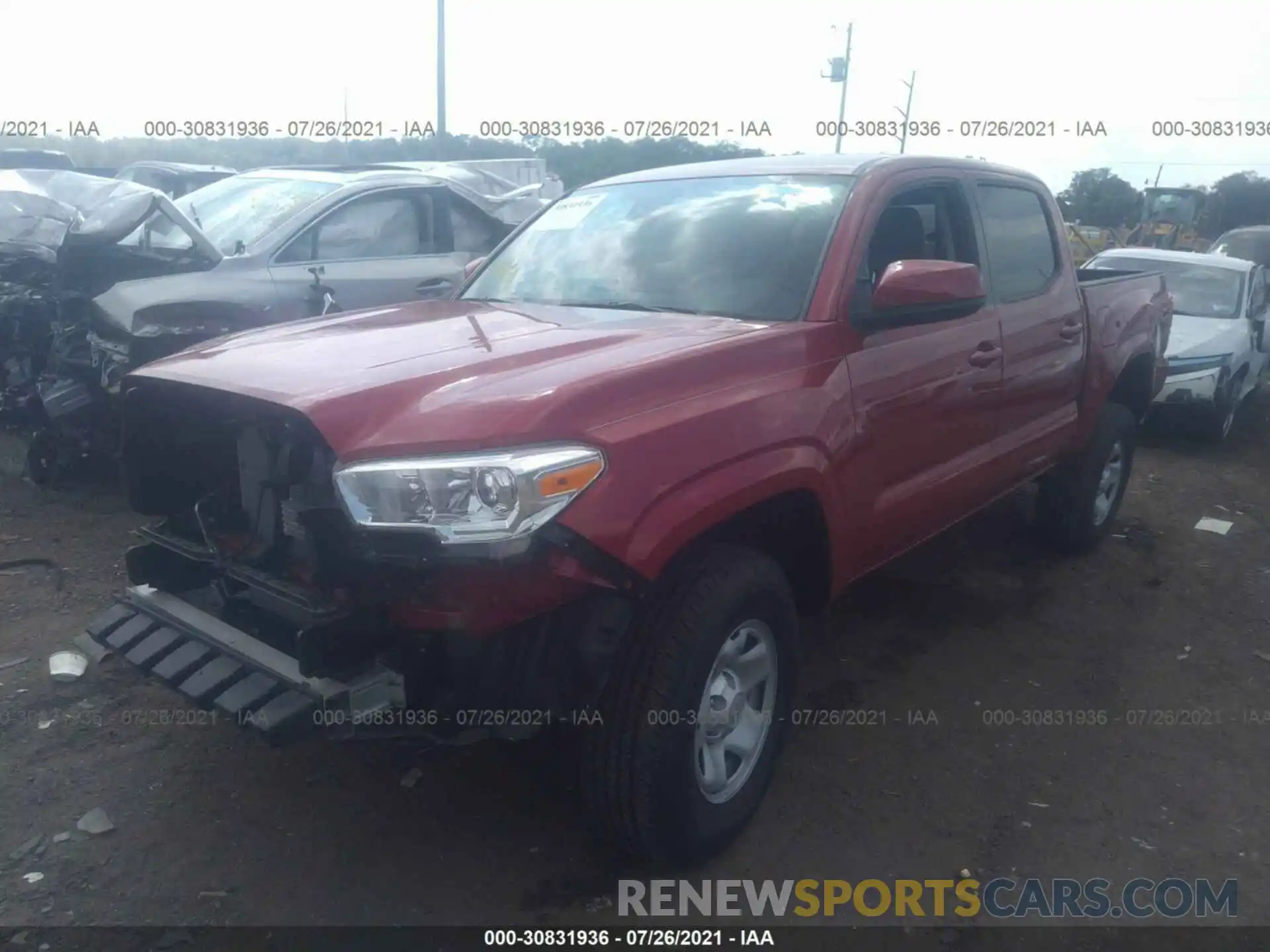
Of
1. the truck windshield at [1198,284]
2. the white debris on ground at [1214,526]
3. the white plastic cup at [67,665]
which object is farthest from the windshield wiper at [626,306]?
the truck windshield at [1198,284]

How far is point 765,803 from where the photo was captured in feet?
11.0

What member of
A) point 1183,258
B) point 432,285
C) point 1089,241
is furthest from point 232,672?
point 1089,241

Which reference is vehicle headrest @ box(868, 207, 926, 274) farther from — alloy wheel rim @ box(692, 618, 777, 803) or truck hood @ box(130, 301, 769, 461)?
alloy wheel rim @ box(692, 618, 777, 803)

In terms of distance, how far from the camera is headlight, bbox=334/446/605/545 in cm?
235

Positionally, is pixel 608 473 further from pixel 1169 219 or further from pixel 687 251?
pixel 1169 219

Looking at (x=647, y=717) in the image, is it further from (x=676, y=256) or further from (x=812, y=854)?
(x=676, y=256)

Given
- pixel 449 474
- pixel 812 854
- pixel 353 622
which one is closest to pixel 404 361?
pixel 449 474

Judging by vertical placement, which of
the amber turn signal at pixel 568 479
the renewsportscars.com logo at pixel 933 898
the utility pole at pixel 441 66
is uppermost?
the utility pole at pixel 441 66

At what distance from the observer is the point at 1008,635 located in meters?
4.67

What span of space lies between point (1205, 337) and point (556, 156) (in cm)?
1458

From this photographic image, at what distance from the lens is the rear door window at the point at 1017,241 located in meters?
4.29

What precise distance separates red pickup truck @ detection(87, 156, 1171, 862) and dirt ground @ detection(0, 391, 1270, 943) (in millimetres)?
415

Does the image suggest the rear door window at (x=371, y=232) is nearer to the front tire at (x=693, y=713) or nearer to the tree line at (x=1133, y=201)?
the front tire at (x=693, y=713)

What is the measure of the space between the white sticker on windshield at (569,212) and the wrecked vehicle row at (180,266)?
3.64ft
